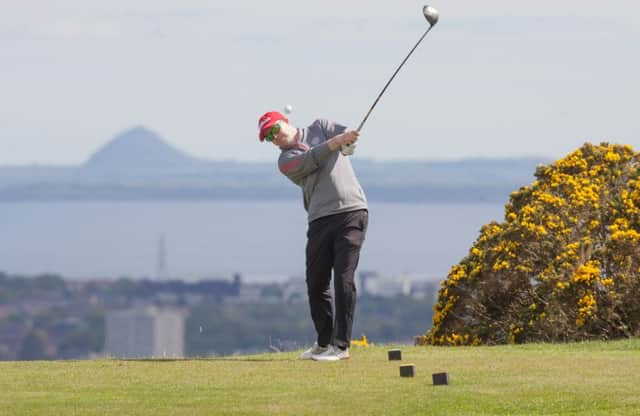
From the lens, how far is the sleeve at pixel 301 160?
14.6 meters

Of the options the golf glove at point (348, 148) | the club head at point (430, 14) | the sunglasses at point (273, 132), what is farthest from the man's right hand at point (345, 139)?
the club head at point (430, 14)

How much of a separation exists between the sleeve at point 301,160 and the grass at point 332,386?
1.64m

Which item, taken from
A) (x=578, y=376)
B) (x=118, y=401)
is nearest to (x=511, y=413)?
(x=578, y=376)

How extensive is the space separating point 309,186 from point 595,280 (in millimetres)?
4547

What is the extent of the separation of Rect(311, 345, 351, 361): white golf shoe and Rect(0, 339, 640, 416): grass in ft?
0.35

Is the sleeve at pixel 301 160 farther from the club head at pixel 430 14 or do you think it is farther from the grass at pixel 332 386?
the club head at pixel 430 14

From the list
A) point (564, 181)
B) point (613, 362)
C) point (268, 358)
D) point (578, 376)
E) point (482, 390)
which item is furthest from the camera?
point (564, 181)

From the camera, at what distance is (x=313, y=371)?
14117 millimetres

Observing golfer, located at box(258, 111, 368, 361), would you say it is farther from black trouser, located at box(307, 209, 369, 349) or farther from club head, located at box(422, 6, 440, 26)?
club head, located at box(422, 6, 440, 26)

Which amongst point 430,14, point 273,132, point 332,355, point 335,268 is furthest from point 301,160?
point 430,14

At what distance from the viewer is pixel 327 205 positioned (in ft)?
48.8

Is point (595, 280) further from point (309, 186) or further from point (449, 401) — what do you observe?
point (449, 401)

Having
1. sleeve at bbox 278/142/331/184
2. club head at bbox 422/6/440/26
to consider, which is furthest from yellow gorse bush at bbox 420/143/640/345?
sleeve at bbox 278/142/331/184

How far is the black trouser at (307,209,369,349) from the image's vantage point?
14820 millimetres
